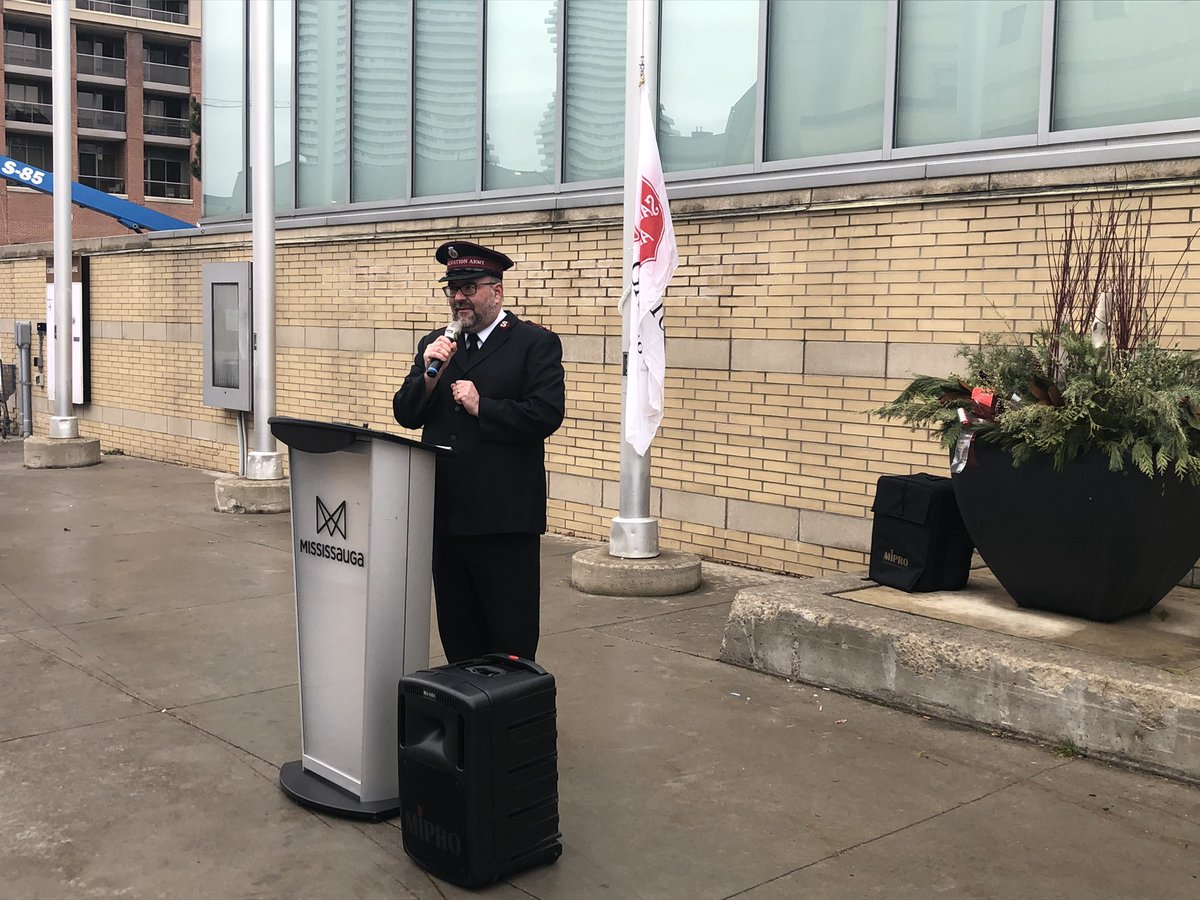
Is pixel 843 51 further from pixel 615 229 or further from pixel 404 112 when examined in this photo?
pixel 404 112

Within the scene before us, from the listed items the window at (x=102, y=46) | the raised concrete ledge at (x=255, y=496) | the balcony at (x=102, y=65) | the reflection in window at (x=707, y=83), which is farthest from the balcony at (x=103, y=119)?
the reflection in window at (x=707, y=83)

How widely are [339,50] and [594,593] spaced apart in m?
7.45

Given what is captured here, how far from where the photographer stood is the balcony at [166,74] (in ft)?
230

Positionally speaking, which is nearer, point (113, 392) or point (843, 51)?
point (843, 51)

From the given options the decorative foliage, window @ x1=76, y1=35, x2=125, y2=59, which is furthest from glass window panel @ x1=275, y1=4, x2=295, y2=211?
window @ x1=76, y1=35, x2=125, y2=59

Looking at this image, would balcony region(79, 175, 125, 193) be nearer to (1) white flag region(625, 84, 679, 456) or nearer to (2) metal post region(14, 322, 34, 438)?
(2) metal post region(14, 322, 34, 438)

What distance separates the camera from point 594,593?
8094 millimetres

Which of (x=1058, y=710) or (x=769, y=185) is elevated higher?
(x=769, y=185)

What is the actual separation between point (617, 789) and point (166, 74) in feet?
243

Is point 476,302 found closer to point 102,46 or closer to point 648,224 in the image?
point 648,224

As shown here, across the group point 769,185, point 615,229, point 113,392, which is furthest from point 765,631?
point 113,392

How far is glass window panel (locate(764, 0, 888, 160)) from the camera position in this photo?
27.6ft

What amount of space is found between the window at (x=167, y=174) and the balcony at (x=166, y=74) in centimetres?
375

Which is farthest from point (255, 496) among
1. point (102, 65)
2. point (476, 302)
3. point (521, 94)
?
point (102, 65)
